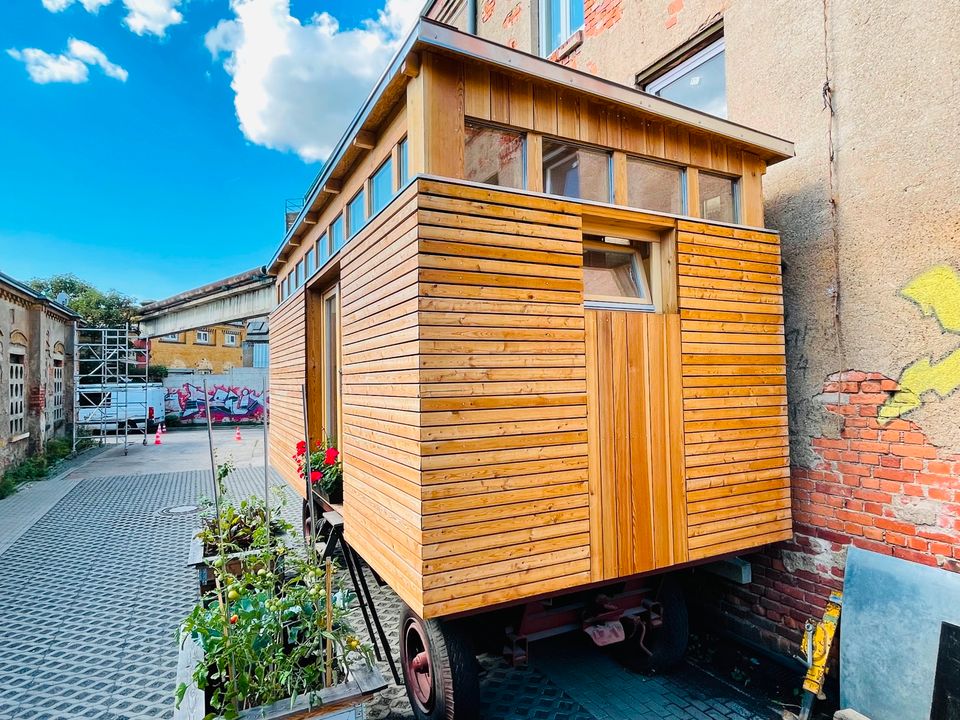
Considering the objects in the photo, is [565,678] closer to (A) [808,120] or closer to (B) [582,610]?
(B) [582,610]

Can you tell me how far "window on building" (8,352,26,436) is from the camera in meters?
11.5

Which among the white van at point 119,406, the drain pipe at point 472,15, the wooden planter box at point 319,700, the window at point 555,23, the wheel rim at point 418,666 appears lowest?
the wheel rim at point 418,666

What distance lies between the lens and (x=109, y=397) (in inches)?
720

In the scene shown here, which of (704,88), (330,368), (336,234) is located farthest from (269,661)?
(704,88)

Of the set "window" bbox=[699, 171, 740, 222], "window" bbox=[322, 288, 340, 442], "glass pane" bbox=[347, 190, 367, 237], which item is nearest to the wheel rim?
"window" bbox=[322, 288, 340, 442]

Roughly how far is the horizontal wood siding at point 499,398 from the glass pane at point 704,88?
2954mm

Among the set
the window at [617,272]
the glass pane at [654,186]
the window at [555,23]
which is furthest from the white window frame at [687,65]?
the window at [555,23]

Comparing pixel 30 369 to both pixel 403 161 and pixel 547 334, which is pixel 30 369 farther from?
pixel 547 334

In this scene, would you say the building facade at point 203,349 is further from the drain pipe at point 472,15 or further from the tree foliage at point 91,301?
the drain pipe at point 472,15

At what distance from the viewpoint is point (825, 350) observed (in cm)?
387

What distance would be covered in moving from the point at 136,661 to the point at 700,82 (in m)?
7.24

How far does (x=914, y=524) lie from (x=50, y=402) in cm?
1838

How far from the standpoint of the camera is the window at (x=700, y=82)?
16.4ft

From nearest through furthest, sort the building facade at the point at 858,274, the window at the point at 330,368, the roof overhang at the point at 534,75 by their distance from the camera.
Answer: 1. the roof overhang at the point at 534,75
2. the building facade at the point at 858,274
3. the window at the point at 330,368
